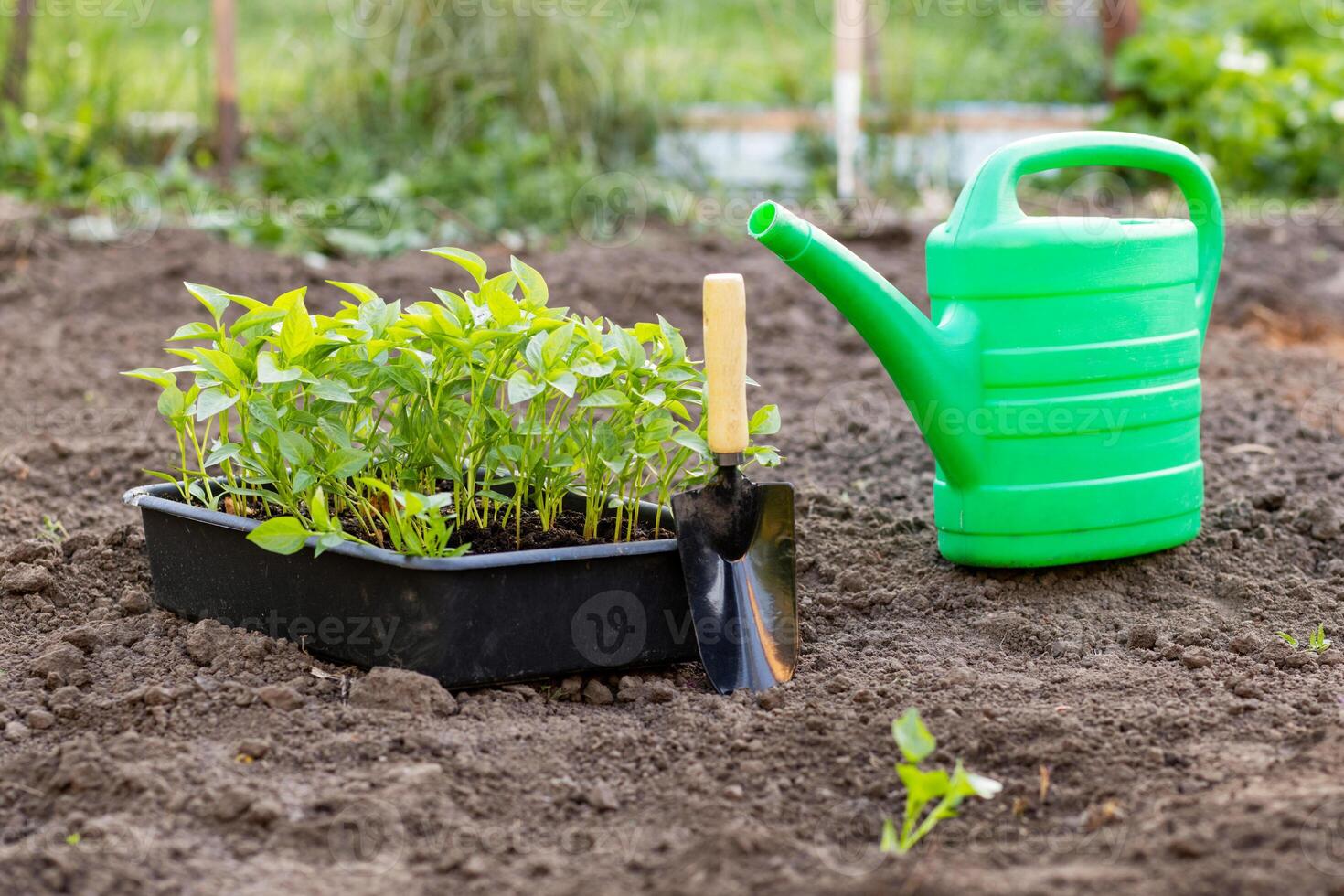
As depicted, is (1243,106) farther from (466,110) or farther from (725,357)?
(725,357)

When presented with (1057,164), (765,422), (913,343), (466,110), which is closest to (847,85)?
(466,110)

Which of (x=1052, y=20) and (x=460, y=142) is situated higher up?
(x=1052, y=20)

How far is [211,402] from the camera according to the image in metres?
1.71

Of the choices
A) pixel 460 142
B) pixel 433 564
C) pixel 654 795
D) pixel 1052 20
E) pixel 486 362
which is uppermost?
pixel 1052 20

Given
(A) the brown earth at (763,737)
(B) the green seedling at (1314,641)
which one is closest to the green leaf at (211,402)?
(A) the brown earth at (763,737)

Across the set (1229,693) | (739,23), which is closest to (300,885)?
(1229,693)

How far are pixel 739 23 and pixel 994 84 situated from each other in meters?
2.29

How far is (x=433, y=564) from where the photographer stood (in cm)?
169

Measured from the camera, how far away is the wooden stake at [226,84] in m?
4.84

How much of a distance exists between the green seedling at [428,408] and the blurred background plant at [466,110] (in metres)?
2.55

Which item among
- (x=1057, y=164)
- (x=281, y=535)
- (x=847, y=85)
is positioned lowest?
(x=281, y=535)

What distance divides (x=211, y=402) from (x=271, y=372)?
11 centimetres

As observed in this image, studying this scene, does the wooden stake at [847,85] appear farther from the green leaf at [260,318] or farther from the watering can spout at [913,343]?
the green leaf at [260,318]

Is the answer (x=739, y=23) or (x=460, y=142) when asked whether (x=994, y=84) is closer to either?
(x=739, y=23)
